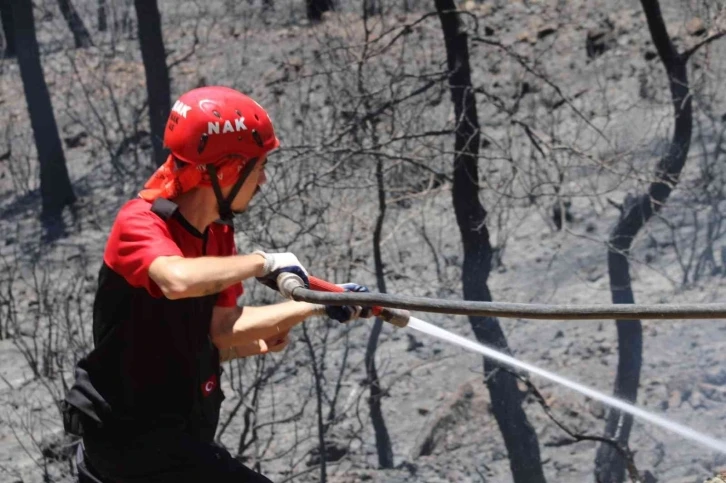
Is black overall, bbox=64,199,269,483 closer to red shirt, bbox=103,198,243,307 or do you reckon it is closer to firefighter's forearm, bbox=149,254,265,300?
red shirt, bbox=103,198,243,307

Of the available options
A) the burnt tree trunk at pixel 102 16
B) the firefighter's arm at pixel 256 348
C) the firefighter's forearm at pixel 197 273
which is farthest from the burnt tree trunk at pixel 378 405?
the burnt tree trunk at pixel 102 16

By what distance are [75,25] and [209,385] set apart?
10270 millimetres

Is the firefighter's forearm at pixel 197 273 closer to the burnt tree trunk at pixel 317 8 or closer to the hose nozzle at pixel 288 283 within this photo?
the hose nozzle at pixel 288 283

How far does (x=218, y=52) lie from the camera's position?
42.8ft

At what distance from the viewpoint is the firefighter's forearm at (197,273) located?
9.05 feet

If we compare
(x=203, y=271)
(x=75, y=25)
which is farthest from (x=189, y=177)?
(x=75, y=25)

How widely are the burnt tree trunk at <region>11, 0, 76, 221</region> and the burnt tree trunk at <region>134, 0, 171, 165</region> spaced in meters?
1.44

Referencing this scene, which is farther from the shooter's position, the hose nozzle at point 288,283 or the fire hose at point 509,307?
the hose nozzle at point 288,283

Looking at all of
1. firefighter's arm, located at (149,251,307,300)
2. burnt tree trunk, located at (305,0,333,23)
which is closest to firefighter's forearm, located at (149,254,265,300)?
firefighter's arm, located at (149,251,307,300)

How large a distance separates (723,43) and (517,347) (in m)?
4.49

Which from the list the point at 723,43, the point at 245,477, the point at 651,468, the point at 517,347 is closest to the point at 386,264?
the point at 517,347

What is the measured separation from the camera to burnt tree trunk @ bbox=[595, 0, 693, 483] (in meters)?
6.60

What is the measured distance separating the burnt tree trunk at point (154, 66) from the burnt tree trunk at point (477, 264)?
420 cm

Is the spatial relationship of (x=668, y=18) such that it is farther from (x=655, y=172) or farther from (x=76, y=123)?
(x=76, y=123)
